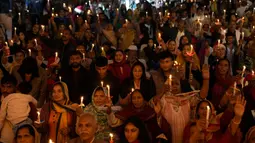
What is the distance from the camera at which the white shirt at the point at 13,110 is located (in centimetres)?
474

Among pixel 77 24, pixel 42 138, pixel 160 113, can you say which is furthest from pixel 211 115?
pixel 77 24

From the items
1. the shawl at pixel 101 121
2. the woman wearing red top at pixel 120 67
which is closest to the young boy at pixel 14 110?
the shawl at pixel 101 121

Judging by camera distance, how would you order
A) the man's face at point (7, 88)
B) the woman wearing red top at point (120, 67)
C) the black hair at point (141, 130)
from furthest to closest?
the woman wearing red top at point (120, 67)
the man's face at point (7, 88)
the black hair at point (141, 130)

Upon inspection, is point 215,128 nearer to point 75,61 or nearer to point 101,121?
point 101,121

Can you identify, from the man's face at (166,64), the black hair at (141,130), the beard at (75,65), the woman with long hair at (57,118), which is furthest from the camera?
the beard at (75,65)

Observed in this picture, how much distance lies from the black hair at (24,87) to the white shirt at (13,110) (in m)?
0.83

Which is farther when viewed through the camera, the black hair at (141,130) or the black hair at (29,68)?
the black hair at (29,68)

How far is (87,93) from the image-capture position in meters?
5.97

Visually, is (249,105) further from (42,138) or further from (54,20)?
(54,20)

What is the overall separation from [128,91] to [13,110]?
1413 millimetres

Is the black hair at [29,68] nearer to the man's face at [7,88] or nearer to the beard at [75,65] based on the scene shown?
the beard at [75,65]

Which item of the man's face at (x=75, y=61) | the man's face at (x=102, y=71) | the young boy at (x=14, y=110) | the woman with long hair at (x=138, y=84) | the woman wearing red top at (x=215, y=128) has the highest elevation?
the man's face at (x=75, y=61)

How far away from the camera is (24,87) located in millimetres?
5730

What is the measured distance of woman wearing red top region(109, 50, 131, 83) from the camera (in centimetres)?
647
